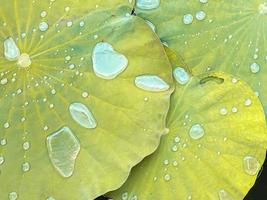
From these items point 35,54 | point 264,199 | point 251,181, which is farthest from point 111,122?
point 264,199

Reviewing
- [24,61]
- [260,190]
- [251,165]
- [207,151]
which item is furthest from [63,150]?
[260,190]

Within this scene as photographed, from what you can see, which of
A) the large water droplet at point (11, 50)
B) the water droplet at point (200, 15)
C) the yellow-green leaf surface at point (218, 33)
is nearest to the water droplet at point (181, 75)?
the yellow-green leaf surface at point (218, 33)

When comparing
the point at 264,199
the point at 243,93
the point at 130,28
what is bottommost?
the point at 264,199

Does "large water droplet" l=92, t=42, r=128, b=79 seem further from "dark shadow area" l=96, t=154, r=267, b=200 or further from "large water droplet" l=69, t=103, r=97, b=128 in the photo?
"dark shadow area" l=96, t=154, r=267, b=200

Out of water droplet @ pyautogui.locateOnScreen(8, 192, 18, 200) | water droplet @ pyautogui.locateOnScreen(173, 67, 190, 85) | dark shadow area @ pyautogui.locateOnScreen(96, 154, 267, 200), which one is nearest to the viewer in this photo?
water droplet @ pyautogui.locateOnScreen(8, 192, 18, 200)

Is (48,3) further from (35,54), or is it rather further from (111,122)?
(111,122)

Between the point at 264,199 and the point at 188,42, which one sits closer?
the point at 188,42

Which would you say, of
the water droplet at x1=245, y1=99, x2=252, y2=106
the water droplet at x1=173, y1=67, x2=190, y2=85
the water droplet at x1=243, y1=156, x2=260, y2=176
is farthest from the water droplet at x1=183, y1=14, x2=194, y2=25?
the water droplet at x1=243, y1=156, x2=260, y2=176

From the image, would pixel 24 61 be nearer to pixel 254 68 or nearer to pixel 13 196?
pixel 13 196
